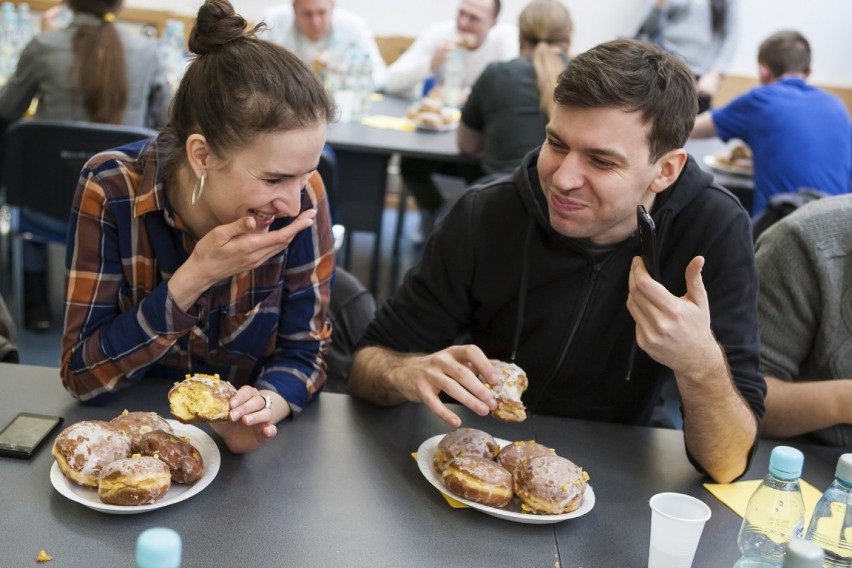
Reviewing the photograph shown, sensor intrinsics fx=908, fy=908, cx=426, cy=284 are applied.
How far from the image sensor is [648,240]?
1321 millimetres

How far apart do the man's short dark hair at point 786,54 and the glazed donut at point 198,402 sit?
3.32 metres

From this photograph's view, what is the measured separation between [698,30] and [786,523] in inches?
202

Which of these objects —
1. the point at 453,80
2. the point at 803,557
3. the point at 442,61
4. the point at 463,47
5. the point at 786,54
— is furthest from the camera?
the point at 463,47

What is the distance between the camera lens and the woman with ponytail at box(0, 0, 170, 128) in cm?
329

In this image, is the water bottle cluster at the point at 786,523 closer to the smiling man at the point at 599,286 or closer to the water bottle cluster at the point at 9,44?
the smiling man at the point at 599,286

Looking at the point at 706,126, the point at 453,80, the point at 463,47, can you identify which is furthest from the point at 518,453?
the point at 463,47

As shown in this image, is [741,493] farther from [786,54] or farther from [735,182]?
[786,54]

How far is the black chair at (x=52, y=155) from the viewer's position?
9.23ft

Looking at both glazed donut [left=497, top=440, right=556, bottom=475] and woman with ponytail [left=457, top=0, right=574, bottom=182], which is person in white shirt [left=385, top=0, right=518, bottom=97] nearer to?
woman with ponytail [left=457, top=0, right=574, bottom=182]

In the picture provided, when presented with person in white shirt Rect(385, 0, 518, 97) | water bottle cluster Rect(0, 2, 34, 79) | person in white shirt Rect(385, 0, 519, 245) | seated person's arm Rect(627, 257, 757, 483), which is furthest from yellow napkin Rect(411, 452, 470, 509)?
person in white shirt Rect(385, 0, 518, 97)

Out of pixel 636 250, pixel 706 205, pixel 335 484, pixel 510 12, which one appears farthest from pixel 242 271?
pixel 510 12

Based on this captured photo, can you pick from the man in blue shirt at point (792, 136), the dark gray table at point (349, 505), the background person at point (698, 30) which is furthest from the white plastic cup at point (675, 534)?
the background person at point (698, 30)

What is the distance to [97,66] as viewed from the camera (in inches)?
130

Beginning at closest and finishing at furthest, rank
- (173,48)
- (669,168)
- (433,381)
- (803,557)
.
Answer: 1. (803,557)
2. (433,381)
3. (669,168)
4. (173,48)
